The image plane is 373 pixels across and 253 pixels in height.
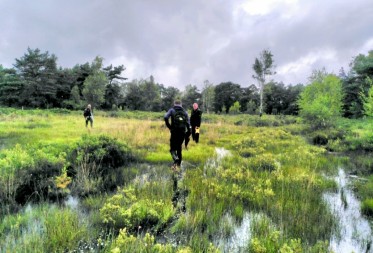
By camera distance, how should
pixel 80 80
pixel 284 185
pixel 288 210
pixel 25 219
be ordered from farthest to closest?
pixel 80 80 → pixel 284 185 → pixel 288 210 → pixel 25 219

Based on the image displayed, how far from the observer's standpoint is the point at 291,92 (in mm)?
75312

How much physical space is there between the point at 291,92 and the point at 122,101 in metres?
49.8

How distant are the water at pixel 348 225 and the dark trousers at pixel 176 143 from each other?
15.1 feet

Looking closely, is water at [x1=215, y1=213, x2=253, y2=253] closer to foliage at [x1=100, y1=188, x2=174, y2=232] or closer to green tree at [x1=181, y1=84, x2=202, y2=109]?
foliage at [x1=100, y1=188, x2=174, y2=232]

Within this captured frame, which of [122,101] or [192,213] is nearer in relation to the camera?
[192,213]

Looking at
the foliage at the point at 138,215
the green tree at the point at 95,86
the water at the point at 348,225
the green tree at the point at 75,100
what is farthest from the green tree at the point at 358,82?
the green tree at the point at 75,100

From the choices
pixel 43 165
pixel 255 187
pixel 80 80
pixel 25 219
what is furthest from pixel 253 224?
pixel 80 80

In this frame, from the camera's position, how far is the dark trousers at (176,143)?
8617 millimetres

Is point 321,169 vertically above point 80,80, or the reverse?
point 80,80

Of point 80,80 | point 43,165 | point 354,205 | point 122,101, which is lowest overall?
point 354,205

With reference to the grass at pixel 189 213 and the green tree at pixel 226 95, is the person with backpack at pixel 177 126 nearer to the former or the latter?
the grass at pixel 189 213

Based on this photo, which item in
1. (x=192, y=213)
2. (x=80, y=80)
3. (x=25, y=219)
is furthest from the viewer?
(x=80, y=80)

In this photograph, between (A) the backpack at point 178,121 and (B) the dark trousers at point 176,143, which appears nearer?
(A) the backpack at point 178,121

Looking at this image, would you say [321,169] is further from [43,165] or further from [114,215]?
Result: [43,165]
